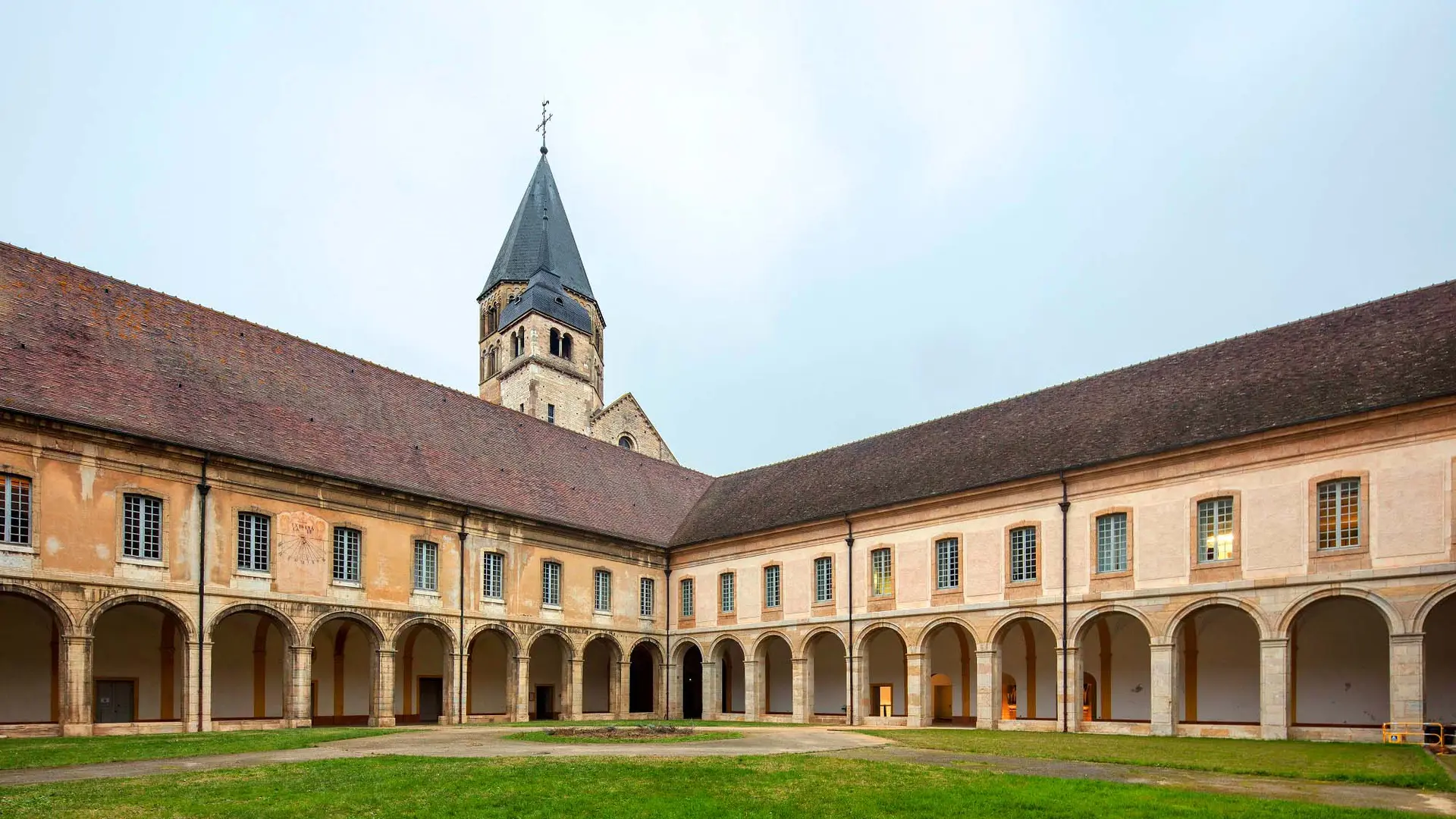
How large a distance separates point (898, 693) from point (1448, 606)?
1571cm

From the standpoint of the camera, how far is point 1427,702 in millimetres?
21453

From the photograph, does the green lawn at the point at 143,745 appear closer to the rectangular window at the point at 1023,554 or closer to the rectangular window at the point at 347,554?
the rectangular window at the point at 347,554

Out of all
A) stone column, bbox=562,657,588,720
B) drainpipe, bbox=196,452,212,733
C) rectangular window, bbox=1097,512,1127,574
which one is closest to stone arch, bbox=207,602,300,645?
drainpipe, bbox=196,452,212,733

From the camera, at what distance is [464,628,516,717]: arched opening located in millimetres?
29906

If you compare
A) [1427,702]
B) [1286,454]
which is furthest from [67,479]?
[1427,702]

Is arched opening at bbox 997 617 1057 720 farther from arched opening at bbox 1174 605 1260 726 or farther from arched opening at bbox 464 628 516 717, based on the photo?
arched opening at bbox 464 628 516 717

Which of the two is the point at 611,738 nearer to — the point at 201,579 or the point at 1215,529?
the point at 201,579

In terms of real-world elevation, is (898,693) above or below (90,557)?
below

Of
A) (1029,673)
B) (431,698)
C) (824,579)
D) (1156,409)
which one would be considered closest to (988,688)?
(1029,673)

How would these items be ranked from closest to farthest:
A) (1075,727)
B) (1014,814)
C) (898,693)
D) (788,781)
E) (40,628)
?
(1014,814)
(788,781)
(40,628)
(1075,727)
(898,693)

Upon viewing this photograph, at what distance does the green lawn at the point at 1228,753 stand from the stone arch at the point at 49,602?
17098 mm

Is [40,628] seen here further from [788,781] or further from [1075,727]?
[1075,727]

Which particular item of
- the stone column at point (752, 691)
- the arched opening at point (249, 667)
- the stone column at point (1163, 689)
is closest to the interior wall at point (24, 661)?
the arched opening at point (249, 667)

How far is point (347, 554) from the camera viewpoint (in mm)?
25906
